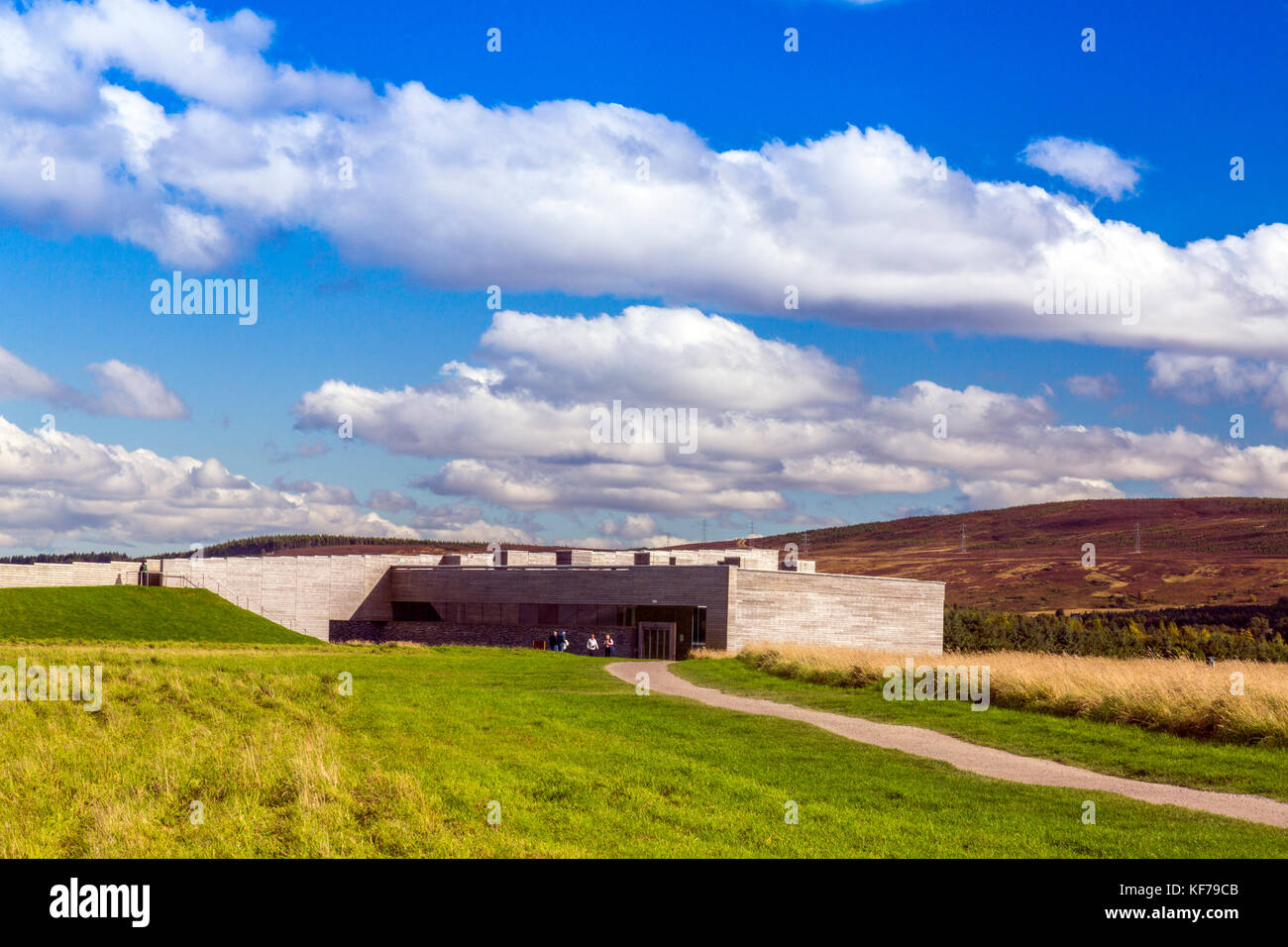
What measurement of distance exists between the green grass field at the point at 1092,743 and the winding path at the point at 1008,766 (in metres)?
0.39

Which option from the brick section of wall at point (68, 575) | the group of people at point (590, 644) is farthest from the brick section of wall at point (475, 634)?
the brick section of wall at point (68, 575)

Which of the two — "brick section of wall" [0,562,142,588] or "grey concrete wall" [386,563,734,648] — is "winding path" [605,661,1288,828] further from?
"brick section of wall" [0,562,142,588]

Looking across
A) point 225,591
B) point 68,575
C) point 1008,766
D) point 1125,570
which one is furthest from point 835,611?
point 1125,570

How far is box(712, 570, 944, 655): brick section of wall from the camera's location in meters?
63.1

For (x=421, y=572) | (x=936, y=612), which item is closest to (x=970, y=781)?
(x=936, y=612)

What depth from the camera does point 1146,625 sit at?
11194cm

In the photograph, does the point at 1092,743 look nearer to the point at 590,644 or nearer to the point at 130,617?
the point at 590,644

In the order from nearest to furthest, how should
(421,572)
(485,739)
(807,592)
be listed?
(485,739) → (807,592) → (421,572)

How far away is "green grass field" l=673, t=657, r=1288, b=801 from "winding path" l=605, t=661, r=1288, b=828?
39 cm

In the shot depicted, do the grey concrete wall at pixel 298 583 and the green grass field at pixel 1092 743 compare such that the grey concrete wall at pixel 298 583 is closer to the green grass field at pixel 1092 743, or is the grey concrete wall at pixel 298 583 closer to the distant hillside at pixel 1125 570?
the green grass field at pixel 1092 743

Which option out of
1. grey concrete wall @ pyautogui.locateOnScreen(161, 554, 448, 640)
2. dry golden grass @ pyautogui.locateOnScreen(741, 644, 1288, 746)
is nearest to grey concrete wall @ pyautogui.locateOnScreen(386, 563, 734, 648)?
grey concrete wall @ pyautogui.locateOnScreen(161, 554, 448, 640)

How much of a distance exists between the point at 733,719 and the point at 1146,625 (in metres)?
102

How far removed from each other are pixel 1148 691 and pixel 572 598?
52.3 metres
